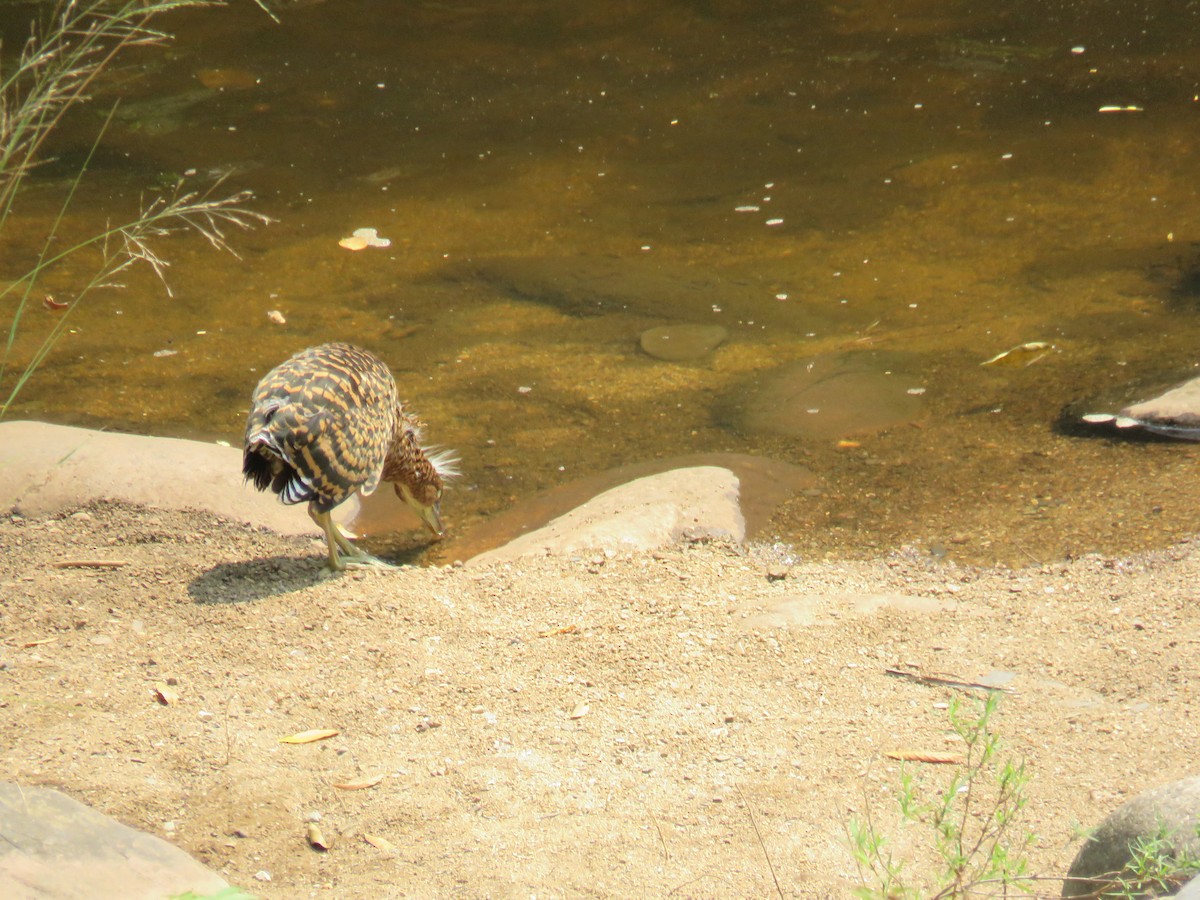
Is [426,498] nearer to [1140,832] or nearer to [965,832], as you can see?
[965,832]

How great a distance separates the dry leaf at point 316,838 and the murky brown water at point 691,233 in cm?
273

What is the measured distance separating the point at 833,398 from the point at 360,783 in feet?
12.6

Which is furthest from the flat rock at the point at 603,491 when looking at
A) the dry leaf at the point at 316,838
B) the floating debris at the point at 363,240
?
the floating debris at the point at 363,240

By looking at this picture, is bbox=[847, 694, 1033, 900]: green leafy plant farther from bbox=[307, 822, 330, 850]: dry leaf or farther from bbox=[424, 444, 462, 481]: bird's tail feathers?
bbox=[424, 444, 462, 481]: bird's tail feathers

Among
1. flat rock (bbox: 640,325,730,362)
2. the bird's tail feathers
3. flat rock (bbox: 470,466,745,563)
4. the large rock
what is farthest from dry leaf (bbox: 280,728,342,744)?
flat rock (bbox: 640,325,730,362)

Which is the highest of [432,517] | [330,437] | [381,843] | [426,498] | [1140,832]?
[1140,832]

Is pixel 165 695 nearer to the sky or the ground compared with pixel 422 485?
nearer to the sky

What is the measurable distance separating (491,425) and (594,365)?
825 millimetres

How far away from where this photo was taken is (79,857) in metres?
2.69

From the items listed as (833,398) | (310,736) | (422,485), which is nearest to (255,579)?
(422,485)

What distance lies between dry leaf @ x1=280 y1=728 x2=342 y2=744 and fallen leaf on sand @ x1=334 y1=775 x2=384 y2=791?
0.28 metres

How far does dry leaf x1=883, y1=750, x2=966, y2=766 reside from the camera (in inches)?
132

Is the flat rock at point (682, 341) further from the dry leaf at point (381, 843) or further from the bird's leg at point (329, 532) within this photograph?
the dry leaf at point (381, 843)

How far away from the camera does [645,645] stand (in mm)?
4203
